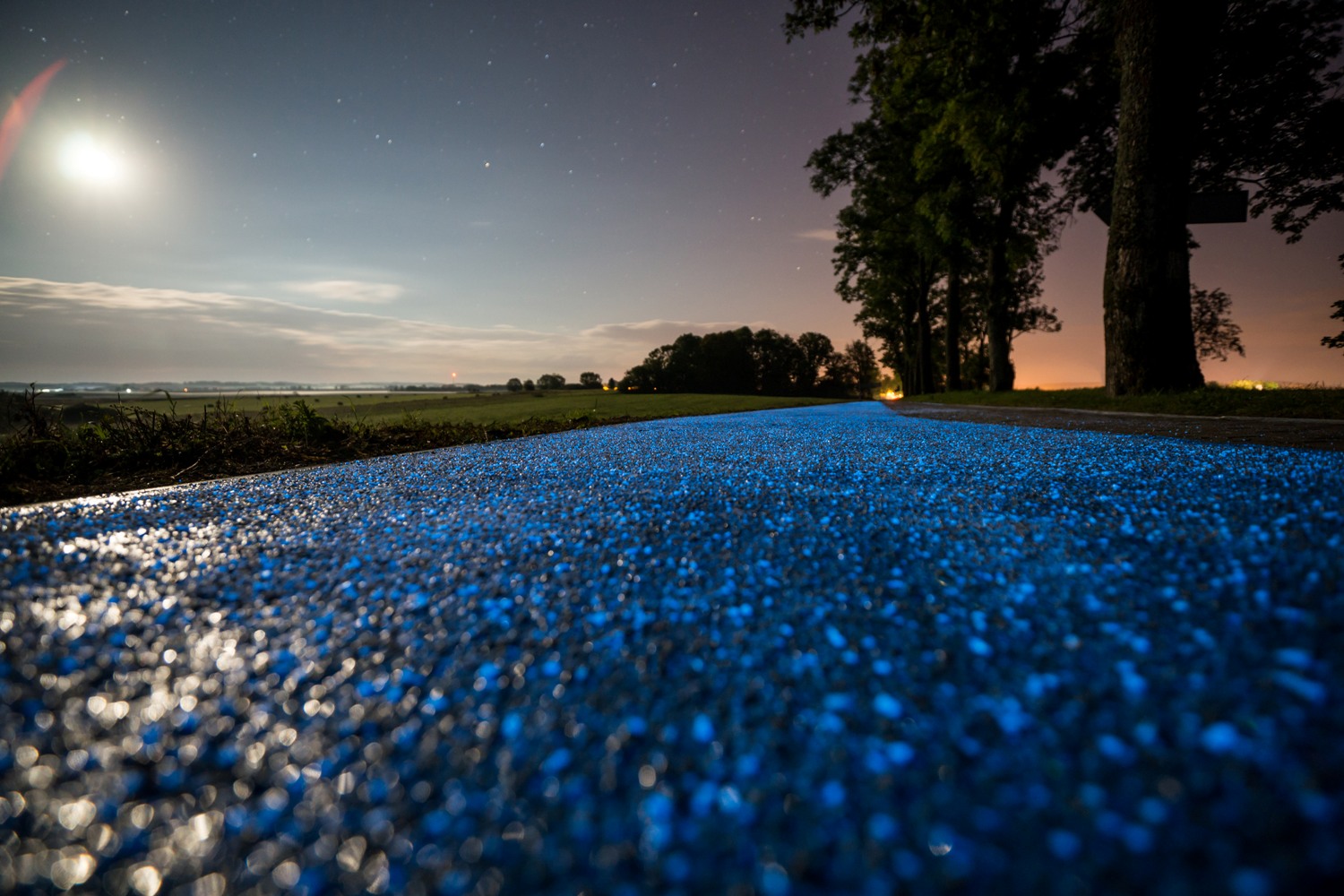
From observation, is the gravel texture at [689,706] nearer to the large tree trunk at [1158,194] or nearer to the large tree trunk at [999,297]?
the large tree trunk at [1158,194]

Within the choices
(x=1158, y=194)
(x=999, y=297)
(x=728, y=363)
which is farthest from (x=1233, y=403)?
(x=728, y=363)

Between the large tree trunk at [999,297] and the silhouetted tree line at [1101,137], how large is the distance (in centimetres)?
7

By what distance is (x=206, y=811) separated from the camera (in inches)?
31.3

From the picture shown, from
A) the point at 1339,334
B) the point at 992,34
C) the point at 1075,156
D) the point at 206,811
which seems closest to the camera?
the point at 206,811

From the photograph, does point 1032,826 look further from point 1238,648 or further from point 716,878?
point 1238,648

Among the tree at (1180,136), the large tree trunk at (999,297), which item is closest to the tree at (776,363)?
the large tree trunk at (999,297)

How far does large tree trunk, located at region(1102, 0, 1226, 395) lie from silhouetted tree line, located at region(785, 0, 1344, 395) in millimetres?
23

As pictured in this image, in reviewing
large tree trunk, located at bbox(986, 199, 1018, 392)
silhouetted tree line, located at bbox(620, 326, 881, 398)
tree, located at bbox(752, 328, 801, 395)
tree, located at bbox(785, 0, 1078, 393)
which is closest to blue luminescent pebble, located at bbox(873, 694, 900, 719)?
tree, located at bbox(785, 0, 1078, 393)

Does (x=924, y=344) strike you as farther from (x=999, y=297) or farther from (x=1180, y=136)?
(x=1180, y=136)

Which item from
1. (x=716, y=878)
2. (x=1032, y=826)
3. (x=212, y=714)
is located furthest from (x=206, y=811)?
(x=1032, y=826)

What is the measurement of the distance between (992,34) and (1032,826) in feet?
55.3

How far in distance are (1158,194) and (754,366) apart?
2634 inches

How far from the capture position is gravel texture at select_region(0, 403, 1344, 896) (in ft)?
2.33

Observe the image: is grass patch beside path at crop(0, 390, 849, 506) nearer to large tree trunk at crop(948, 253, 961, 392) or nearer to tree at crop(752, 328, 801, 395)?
large tree trunk at crop(948, 253, 961, 392)
